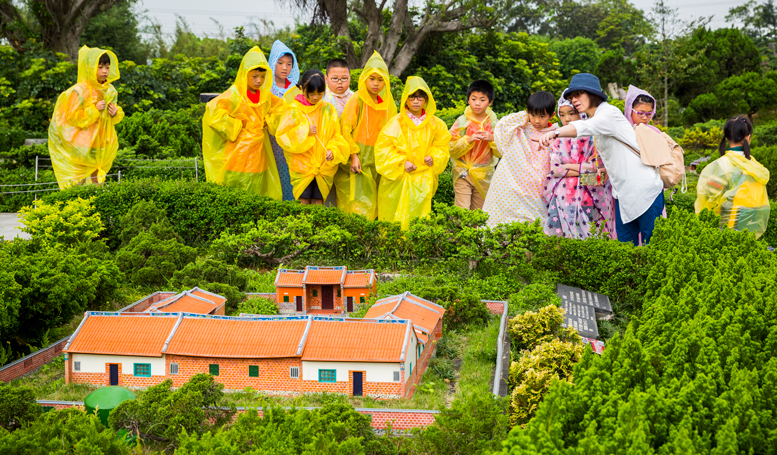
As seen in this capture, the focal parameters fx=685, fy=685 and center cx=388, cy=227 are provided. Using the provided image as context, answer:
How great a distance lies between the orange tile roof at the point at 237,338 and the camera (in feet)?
14.8

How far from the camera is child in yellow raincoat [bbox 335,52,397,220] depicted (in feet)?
27.5

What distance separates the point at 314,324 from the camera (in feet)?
15.3

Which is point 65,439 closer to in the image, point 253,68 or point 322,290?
point 322,290

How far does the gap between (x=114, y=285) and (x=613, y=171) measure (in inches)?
194

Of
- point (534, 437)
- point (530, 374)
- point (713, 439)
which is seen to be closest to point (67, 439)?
point (534, 437)

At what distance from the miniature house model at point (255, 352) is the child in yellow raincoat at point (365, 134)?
3957 millimetres

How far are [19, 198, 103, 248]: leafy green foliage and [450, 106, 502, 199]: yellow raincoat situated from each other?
433 centimetres

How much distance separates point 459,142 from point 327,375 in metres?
4.48

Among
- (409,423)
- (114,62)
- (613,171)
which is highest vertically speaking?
(114,62)

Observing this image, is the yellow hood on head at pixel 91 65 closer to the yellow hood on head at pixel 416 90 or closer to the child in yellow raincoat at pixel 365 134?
the child in yellow raincoat at pixel 365 134

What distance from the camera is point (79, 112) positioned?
33.1 ft

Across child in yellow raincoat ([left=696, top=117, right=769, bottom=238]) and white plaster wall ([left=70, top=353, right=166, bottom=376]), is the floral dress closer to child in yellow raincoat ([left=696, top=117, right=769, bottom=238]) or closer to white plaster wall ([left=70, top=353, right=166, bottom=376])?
child in yellow raincoat ([left=696, top=117, right=769, bottom=238])

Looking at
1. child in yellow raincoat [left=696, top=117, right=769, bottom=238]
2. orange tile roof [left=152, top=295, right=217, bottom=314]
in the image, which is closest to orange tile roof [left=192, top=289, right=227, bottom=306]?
orange tile roof [left=152, top=295, right=217, bottom=314]

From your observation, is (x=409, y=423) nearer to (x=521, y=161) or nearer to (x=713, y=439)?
(x=713, y=439)
